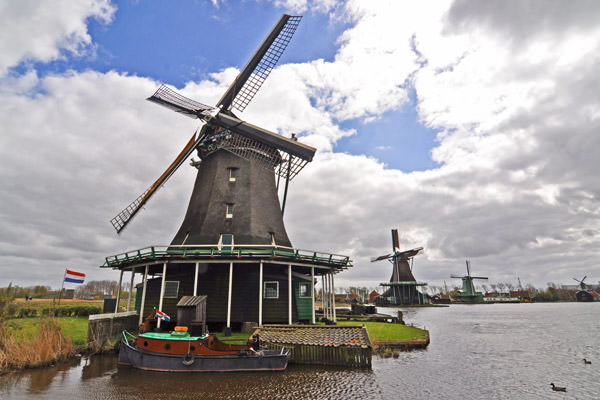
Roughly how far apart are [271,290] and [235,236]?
4.47 meters

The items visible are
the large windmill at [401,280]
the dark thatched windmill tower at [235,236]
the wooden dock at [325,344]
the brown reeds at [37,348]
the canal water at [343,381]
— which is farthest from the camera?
the large windmill at [401,280]

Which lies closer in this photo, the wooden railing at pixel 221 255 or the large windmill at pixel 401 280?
the wooden railing at pixel 221 255

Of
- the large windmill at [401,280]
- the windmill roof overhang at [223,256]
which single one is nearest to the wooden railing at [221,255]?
the windmill roof overhang at [223,256]

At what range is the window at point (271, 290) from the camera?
70.1ft

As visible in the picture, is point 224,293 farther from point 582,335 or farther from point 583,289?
point 583,289

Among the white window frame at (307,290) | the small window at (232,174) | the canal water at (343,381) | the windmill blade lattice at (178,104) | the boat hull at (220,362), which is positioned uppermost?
the windmill blade lattice at (178,104)

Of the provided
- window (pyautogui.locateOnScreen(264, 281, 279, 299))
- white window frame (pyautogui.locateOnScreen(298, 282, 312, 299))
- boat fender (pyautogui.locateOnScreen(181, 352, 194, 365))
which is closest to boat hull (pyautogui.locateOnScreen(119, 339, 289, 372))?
boat fender (pyautogui.locateOnScreen(181, 352, 194, 365))

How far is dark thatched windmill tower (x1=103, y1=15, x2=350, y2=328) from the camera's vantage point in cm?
2016

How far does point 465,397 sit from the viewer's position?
1084 cm

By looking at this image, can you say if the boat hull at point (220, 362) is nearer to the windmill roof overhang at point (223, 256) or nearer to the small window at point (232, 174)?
the windmill roof overhang at point (223, 256)

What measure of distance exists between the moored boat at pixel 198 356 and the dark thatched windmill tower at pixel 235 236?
4.53 m

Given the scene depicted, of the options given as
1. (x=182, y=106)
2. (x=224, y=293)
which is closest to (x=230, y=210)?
(x=224, y=293)

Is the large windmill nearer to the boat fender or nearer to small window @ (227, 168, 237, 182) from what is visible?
small window @ (227, 168, 237, 182)

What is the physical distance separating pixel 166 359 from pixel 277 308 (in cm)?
856
